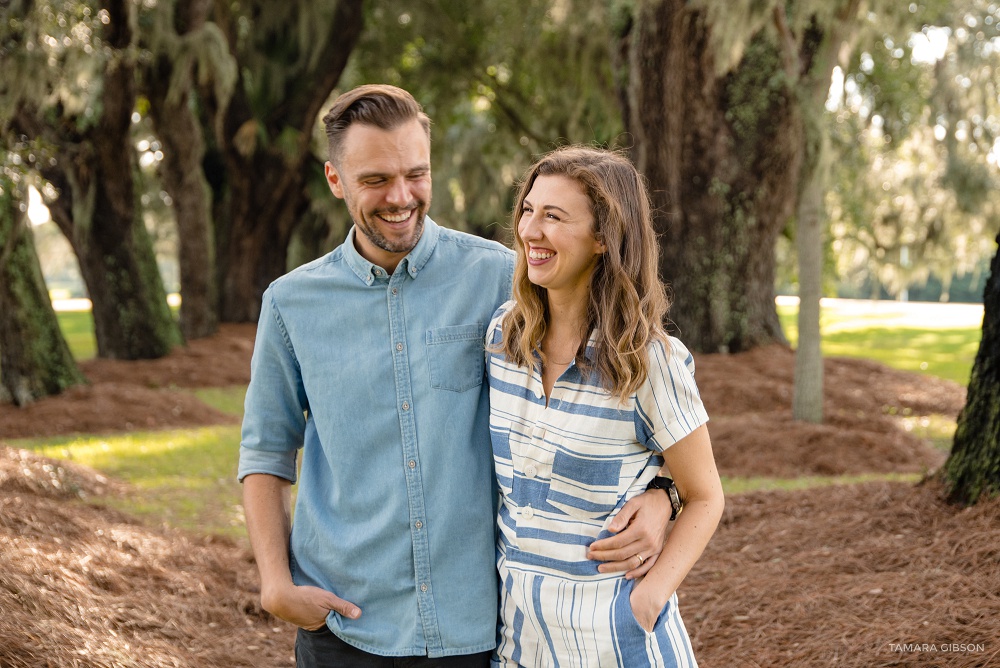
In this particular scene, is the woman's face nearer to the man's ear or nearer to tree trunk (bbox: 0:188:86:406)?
the man's ear

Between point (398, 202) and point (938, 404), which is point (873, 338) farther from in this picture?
point (398, 202)

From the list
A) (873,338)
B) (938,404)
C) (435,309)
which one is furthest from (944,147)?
(435,309)

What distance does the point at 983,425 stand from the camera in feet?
13.1

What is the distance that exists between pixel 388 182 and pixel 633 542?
945 mm

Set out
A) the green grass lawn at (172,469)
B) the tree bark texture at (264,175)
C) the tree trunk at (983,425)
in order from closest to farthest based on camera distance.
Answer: the tree trunk at (983,425)
the green grass lawn at (172,469)
the tree bark texture at (264,175)

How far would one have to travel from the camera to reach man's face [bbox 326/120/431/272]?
84.4 inches

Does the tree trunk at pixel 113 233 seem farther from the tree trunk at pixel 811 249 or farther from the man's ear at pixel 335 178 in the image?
the man's ear at pixel 335 178

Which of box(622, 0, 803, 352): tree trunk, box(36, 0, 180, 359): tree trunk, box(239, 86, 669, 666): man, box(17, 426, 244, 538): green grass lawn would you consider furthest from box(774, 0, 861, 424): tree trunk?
box(36, 0, 180, 359): tree trunk

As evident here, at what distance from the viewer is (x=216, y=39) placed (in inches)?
505

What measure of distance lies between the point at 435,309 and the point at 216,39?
468 inches

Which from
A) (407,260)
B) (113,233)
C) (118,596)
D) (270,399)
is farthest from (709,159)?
(270,399)

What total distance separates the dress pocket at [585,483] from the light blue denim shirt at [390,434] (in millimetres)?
224

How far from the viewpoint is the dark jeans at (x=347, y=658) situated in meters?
2.05

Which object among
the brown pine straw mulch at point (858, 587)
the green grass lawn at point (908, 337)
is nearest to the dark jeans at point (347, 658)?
the brown pine straw mulch at point (858, 587)
